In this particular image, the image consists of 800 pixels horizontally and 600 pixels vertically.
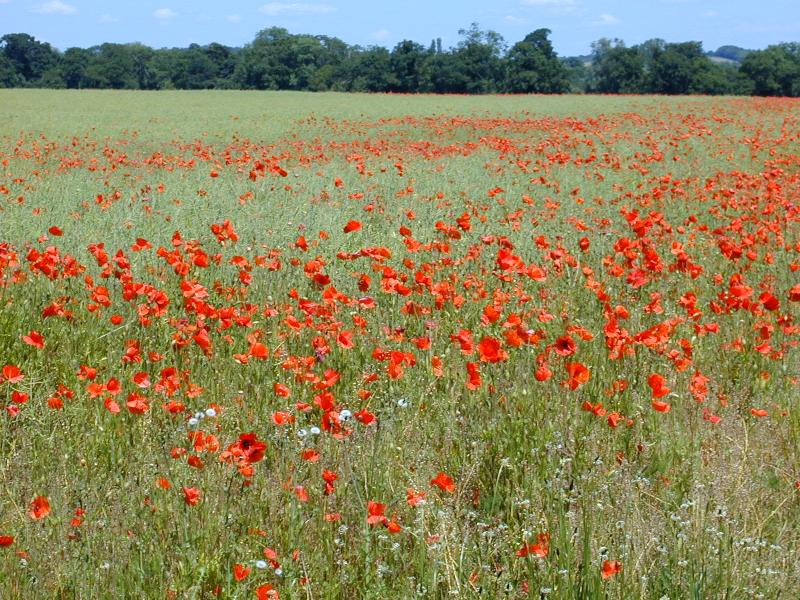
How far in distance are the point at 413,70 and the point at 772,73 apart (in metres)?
31.5

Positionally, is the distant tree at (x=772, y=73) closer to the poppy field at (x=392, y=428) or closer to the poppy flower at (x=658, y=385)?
the poppy field at (x=392, y=428)

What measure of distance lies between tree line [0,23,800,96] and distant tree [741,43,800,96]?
87 mm

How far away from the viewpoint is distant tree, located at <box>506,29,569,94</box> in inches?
3027

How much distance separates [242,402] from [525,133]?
19.7 meters

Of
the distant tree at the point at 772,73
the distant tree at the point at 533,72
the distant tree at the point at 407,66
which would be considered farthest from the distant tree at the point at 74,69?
the distant tree at the point at 772,73

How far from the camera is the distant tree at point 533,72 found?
76.9 metres

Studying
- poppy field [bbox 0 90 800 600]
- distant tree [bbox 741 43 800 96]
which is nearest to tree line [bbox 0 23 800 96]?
distant tree [bbox 741 43 800 96]

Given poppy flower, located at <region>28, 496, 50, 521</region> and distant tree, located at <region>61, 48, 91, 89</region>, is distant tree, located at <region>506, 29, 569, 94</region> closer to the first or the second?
→ distant tree, located at <region>61, 48, 91, 89</region>

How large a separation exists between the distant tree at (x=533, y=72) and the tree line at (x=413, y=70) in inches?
3.5

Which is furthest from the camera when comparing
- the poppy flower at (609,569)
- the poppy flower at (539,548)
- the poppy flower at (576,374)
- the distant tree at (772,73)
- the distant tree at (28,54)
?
the distant tree at (28,54)

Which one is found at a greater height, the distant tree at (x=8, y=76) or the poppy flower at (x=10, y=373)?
the distant tree at (x=8, y=76)

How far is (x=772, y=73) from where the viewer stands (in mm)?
76250

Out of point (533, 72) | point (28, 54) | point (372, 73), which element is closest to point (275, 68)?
point (372, 73)

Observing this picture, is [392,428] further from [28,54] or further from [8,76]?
[28,54]
